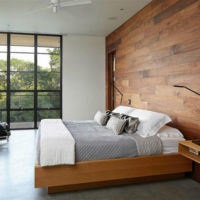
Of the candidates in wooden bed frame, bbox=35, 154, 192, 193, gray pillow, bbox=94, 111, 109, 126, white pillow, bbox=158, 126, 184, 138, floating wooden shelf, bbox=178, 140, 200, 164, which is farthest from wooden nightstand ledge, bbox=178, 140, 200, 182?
gray pillow, bbox=94, 111, 109, 126

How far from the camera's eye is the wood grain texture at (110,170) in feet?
8.41

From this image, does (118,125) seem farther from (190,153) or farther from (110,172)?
(190,153)

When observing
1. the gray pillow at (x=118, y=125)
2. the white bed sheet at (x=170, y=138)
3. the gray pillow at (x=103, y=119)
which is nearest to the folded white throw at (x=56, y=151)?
the gray pillow at (x=118, y=125)

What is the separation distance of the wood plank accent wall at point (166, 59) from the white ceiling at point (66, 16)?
0.38m

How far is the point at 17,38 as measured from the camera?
6375mm

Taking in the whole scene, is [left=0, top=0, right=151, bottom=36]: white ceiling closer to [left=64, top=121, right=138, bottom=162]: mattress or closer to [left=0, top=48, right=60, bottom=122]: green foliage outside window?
[left=0, top=48, right=60, bottom=122]: green foliage outside window

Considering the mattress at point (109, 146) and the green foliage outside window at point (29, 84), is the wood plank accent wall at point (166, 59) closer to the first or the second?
the mattress at point (109, 146)

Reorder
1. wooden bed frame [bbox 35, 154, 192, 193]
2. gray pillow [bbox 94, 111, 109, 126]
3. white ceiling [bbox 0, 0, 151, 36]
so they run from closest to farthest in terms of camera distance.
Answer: wooden bed frame [bbox 35, 154, 192, 193] < gray pillow [bbox 94, 111, 109, 126] < white ceiling [bbox 0, 0, 151, 36]

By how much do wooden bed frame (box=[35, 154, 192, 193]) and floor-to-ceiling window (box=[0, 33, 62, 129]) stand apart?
13.6ft

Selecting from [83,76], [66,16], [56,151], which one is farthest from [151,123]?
[83,76]

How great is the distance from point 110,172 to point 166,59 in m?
2.05

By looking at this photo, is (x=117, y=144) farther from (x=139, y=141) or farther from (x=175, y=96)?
(x=175, y=96)

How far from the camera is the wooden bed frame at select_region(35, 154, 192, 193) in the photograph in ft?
8.45

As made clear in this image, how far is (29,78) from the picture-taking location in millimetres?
6465
